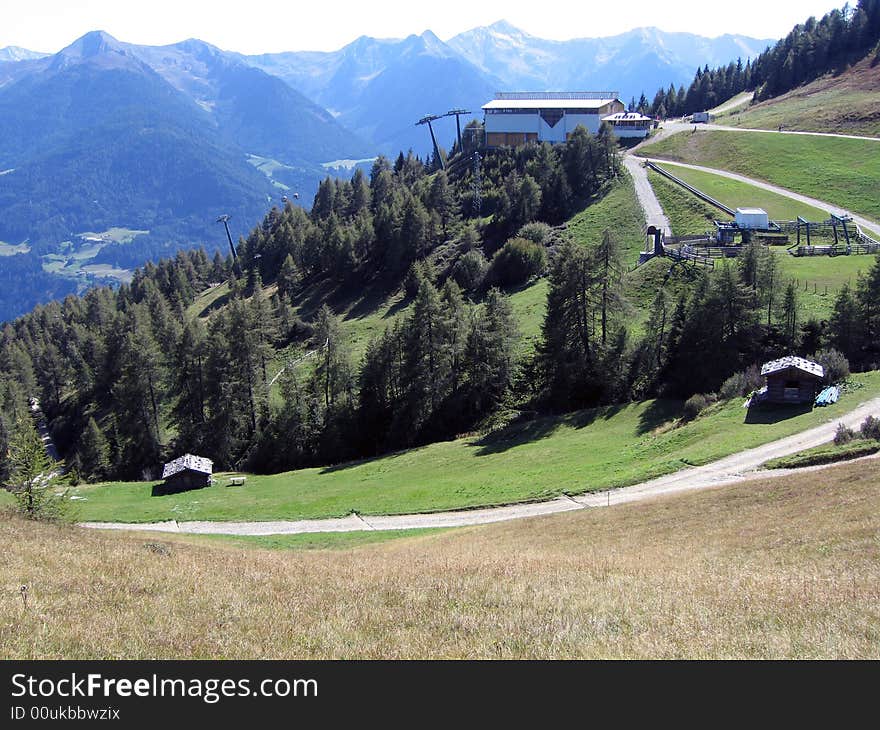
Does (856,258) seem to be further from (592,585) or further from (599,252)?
(592,585)

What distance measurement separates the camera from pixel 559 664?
493 inches

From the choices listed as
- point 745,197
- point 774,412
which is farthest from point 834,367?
point 745,197

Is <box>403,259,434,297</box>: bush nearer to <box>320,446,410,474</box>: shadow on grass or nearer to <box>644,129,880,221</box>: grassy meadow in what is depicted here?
<box>320,446,410,474</box>: shadow on grass

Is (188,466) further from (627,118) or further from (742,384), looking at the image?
(627,118)

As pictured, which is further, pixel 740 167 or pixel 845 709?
pixel 740 167

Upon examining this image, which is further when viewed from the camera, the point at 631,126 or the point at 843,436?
the point at 631,126

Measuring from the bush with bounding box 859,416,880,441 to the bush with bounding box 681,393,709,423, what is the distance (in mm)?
13393

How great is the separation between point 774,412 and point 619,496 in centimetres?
1568

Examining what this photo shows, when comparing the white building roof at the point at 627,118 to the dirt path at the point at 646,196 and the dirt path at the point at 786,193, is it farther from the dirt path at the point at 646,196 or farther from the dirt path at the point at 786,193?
the dirt path at the point at 786,193

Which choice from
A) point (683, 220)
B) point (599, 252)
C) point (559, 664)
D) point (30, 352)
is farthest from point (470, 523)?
point (30, 352)

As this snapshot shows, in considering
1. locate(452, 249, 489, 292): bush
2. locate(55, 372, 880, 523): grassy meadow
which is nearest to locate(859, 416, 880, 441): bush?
locate(55, 372, 880, 523): grassy meadow

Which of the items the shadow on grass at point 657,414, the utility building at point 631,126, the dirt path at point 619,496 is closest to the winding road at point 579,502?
the dirt path at point 619,496

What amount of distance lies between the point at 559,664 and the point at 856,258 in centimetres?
7955

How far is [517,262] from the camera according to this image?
102m
